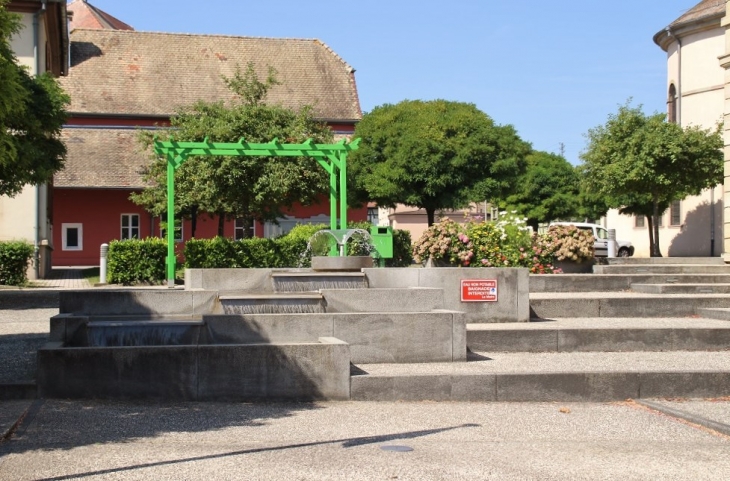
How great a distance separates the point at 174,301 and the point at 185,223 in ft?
115

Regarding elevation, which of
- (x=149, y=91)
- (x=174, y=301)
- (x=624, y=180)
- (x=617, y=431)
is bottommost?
(x=617, y=431)

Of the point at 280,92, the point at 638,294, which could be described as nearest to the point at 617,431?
the point at 638,294

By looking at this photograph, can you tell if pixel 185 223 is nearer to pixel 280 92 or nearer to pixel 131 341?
pixel 280 92

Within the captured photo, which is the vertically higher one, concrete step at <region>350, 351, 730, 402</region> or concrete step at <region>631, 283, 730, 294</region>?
concrete step at <region>631, 283, 730, 294</region>

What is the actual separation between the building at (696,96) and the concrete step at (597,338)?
87.5 ft

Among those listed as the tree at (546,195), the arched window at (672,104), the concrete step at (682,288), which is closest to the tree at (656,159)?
Answer: the arched window at (672,104)

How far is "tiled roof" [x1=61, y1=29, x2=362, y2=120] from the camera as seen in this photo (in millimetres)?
51469

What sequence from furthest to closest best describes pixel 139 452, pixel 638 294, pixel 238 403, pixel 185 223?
pixel 185 223 < pixel 638 294 < pixel 238 403 < pixel 139 452

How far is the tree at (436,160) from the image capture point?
1662 inches

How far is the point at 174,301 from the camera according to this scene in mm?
13469

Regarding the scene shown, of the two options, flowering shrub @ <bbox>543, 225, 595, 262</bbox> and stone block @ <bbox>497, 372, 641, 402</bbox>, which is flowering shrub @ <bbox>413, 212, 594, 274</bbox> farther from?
stone block @ <bbox>497, 372, 641, 402</bbox>

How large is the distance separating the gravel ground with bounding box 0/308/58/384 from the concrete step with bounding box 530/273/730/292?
8.70 metres

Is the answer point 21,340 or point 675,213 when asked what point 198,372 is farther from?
point 675,213

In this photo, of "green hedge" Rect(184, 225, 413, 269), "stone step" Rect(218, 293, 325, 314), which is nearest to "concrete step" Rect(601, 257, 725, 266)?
"green hedge" Rect(184, 225, 413, 269)
